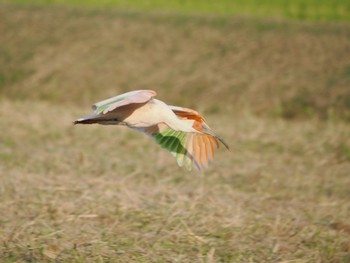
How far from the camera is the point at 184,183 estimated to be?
552cm

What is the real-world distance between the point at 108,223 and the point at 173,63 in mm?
8428

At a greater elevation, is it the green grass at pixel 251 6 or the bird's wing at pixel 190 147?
the green grass at pixel 251 6

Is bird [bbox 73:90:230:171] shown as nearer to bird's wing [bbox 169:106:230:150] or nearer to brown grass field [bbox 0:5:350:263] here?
bird's wing [bbox 169:106:230:150]

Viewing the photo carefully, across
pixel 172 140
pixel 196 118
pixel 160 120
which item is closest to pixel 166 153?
pixel 172 140

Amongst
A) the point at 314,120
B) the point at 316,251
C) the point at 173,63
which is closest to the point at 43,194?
the point at 316,251

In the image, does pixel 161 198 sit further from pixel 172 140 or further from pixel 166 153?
pixel 166 153

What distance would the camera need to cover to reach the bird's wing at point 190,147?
367 centimetres

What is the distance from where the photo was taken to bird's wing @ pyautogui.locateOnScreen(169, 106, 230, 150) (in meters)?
3.46

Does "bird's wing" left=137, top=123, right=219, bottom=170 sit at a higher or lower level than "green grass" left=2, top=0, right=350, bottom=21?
lower

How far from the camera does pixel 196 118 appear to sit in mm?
3553

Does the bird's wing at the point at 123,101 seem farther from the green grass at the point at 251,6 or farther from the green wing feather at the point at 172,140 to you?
the green grass at the point at 251,6

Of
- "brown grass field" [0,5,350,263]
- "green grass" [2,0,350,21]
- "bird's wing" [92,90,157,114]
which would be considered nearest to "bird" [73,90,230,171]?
"bird's wing" [92,90,157,114]

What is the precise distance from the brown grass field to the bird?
1.69 ft

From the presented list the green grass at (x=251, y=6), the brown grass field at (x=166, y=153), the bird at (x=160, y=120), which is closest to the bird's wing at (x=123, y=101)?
the bird at (x=160, y=120)
